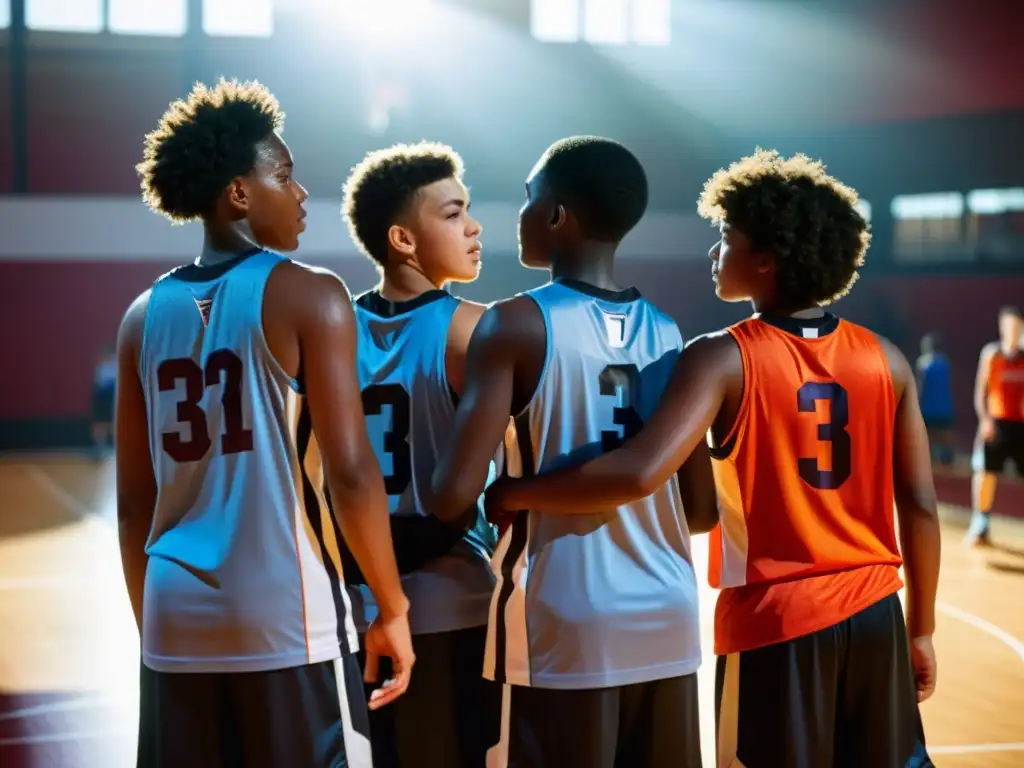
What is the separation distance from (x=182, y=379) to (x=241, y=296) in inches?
7.2

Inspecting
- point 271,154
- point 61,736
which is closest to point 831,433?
point 271,154

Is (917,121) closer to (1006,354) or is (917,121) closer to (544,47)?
(544,47)

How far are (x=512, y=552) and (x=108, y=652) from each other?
180 inches

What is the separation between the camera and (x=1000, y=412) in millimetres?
9273

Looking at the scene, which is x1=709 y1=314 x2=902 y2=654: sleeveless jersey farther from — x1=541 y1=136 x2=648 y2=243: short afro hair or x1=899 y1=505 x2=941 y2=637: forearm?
x1=541 y1=136 x2=648 y2=243: short afro hair

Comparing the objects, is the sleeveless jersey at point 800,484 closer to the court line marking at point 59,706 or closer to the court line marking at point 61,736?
the court line marking at point 61,736

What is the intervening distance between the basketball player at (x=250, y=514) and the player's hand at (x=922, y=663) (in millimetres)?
984

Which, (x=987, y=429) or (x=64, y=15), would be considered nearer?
(x=987, y=429)

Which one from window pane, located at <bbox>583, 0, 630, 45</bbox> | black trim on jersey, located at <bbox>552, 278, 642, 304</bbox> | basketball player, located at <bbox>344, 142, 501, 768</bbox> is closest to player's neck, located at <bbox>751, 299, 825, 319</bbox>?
black trim on jersey, located at <bbox>552, 278, 642, 304</bbox>

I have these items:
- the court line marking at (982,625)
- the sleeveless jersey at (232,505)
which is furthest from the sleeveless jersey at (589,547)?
the court line marking at (982,625)

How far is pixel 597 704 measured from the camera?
2.15 meters

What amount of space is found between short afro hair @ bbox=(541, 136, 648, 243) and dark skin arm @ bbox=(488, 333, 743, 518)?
0.30 metres

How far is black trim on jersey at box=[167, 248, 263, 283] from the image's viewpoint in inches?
82.2

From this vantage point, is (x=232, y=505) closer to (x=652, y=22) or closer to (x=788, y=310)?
(x=788, y=310)
